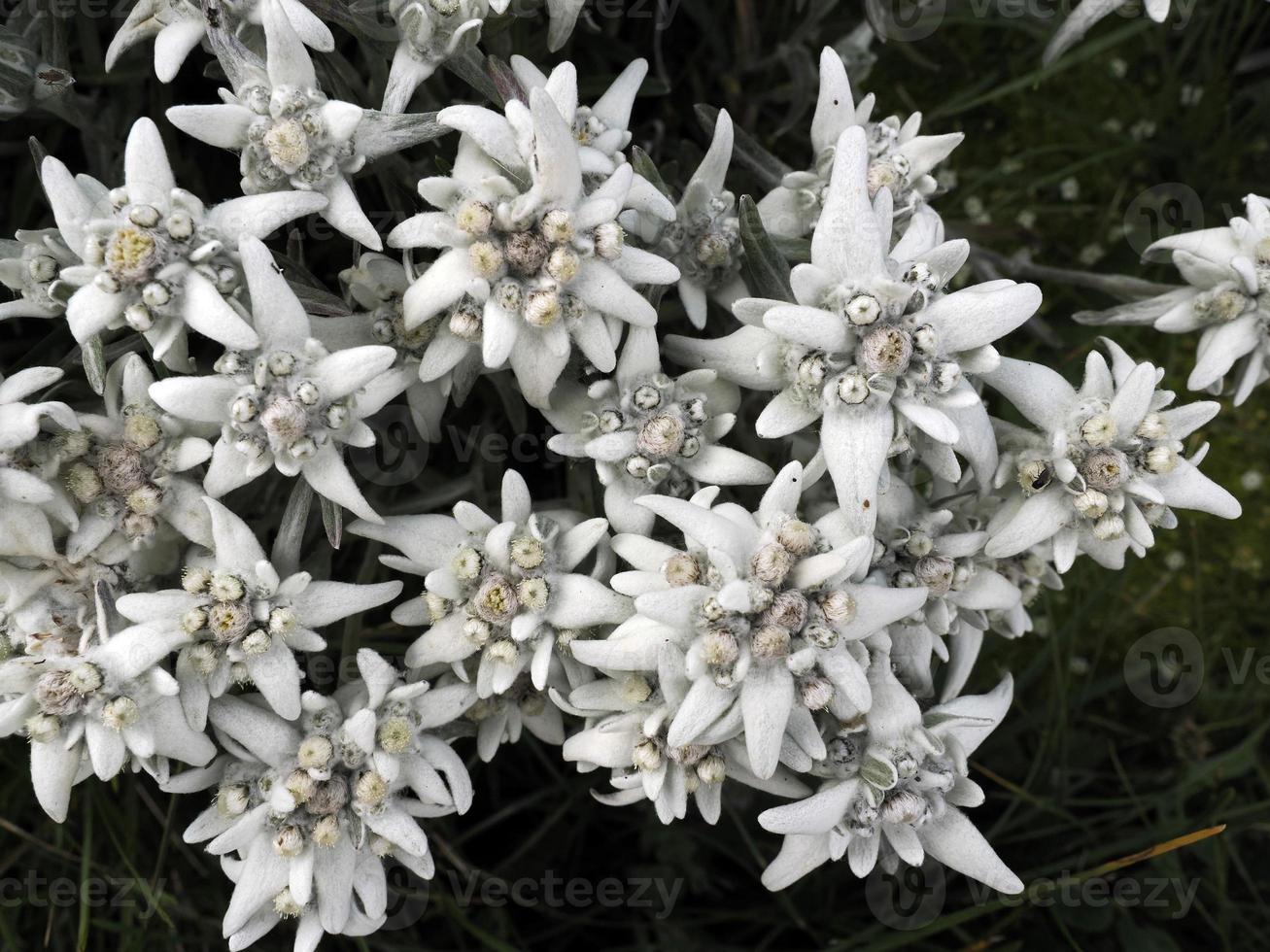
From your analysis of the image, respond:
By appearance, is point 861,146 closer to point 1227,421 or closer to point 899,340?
point 899,340

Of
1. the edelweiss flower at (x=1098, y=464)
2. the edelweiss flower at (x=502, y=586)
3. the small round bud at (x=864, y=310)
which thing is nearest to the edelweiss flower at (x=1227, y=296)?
the edelweiss flower at (x=1098, y=464)

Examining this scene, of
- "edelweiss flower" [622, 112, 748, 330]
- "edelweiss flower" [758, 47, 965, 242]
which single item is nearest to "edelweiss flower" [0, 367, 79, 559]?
"edelweiss flower" [622, 112, 748, 330]

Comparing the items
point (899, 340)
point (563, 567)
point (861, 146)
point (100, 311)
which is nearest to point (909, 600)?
point (899, 340)

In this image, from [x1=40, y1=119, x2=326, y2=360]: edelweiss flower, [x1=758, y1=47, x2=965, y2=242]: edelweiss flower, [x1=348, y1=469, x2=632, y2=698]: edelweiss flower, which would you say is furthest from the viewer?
[x1=758, y1=47, x2=965, y2=242]: edelweiss flower

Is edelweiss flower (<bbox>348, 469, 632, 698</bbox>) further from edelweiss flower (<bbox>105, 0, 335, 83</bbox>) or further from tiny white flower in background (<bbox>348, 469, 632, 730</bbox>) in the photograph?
edelweiss flower (<bbox>105, 0, 335, 83</bbox>)

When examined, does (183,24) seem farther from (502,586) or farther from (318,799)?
(318,799)

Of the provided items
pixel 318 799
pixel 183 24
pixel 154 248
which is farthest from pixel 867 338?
pixel 183 24
